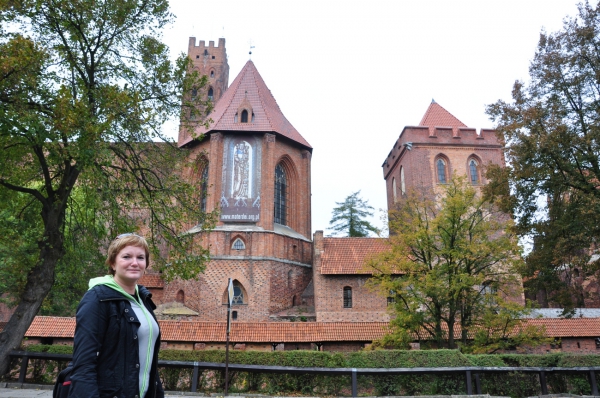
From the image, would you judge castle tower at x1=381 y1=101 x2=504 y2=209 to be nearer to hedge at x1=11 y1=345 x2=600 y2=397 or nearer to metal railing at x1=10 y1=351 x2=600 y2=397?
hedge at x1=11 y1=345 x2=600 y2=397

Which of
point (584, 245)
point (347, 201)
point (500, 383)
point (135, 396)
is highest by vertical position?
point (347, 201)

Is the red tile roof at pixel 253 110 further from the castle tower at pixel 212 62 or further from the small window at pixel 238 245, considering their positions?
the castle tower at pixel 212 62

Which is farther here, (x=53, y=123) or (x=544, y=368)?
(x=544, y=368)

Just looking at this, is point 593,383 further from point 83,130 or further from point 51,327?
point 51,327

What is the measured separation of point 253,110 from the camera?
29.3 m

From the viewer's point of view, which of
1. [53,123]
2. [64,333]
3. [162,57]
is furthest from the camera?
[64,333]

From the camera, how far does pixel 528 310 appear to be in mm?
16969

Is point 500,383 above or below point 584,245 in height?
below

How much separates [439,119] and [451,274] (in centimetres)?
1977

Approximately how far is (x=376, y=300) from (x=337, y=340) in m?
5.03

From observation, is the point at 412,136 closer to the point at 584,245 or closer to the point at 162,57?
the point at 584,245

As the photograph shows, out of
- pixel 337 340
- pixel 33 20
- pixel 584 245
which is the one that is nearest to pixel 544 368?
pixel 584 245

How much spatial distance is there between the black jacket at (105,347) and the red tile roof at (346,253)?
21753 mm

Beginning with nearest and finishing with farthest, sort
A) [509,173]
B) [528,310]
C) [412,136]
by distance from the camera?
[509,173] → [528,310] → [412,136]
